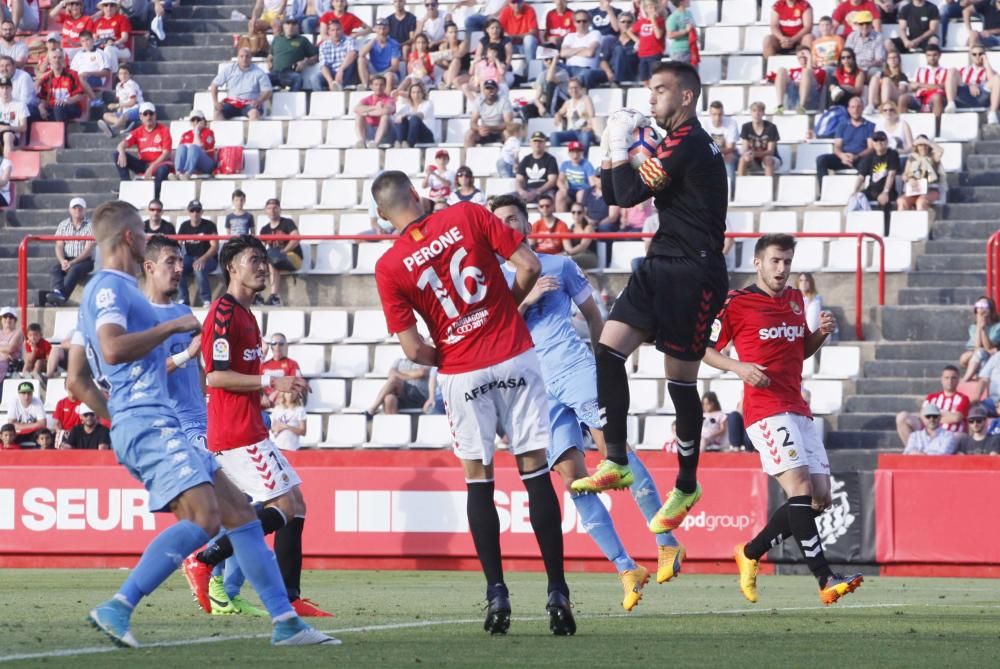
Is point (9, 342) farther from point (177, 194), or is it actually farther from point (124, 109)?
point (124, 109)

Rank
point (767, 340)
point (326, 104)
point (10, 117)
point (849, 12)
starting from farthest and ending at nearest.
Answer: point (10, 117) < point (326, 104) < point (849, 12) < point (767, 340)

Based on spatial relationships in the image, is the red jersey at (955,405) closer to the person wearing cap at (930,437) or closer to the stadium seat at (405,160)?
the person wearing cap at (930,437)

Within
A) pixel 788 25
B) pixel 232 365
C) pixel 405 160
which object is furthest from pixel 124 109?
pixel 232 365

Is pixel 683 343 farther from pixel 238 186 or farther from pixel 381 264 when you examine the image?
pixel 238 186

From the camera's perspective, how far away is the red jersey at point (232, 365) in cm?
1080

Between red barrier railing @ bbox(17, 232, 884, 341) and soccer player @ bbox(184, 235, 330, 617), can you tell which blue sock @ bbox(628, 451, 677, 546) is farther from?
red barrier railing @ bbox(17, 232, 884, 341)

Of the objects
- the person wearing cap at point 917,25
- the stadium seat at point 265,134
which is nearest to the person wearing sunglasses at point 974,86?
the person wearing cap at point 917,25

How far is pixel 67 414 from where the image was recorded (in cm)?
2130

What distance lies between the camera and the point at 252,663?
316 inches

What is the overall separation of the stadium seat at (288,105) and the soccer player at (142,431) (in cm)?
1763

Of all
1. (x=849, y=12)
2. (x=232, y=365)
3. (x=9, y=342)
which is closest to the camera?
(x=232, y=365)

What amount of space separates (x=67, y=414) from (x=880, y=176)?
9.91m

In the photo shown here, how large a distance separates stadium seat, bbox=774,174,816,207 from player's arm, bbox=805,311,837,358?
10.8 metres

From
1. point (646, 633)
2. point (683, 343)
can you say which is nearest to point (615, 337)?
point (683, 343)
